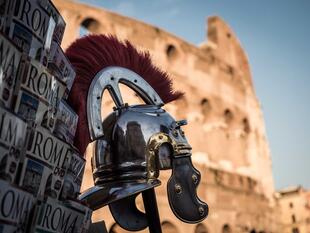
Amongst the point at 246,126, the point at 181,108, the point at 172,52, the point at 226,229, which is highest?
the point at 172,52

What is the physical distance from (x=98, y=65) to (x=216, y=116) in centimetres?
1134

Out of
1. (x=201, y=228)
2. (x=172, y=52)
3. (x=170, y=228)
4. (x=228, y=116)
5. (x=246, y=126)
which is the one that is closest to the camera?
(x=170, y=228)

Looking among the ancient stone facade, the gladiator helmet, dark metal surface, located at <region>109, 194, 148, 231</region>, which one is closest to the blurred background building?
dark metal surface, located at <region>109, 194, 148, 231</region>

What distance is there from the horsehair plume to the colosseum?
6.58 metres

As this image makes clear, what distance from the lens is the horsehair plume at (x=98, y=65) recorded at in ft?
4.64

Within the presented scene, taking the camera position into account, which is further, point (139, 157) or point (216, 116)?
point (216, 116)

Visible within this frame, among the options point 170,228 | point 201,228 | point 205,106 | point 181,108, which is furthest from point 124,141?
point 205,106

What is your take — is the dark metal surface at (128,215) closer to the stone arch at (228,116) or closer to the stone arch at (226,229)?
the stone arch at (226,229)

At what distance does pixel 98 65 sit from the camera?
1577 mm

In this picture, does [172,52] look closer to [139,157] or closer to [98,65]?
[98,65]

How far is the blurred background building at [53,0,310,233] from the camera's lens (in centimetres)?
1007

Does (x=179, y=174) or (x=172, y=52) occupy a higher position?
(x=172, y=52)

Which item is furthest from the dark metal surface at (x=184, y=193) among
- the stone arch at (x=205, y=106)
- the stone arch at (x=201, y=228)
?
the stone arch at (x=205, y=106)

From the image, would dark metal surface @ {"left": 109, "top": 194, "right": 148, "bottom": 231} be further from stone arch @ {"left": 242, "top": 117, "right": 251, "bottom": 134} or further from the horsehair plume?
stone arch @ {"left": 242, "top": 117, "right": 251, "bottom": 134}
